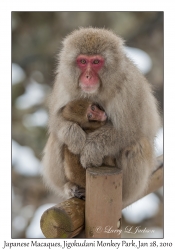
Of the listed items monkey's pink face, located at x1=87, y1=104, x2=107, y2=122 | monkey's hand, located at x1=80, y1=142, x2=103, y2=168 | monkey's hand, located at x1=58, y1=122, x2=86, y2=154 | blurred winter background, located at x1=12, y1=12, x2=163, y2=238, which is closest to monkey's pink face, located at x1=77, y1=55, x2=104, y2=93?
monkey's pink face, located at x1=87, y1=104, x2=107, y2=122

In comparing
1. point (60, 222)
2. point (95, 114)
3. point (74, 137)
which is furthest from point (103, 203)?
point (95, 114)

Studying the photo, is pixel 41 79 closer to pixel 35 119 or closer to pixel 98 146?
pixel 35 119

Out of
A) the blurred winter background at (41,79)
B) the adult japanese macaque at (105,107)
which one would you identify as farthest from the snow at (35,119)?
the adult japanese macaque at (105,107)

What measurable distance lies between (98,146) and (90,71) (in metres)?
0.72

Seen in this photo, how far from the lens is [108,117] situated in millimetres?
3656

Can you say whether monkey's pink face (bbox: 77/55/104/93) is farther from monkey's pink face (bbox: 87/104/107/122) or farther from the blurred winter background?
the blurred winter background

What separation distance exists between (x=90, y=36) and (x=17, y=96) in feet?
18.4

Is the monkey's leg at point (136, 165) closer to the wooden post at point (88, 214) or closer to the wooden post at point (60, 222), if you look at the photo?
the wooden post at point (88, 214)

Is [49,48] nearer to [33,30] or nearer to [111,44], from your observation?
[33,30]

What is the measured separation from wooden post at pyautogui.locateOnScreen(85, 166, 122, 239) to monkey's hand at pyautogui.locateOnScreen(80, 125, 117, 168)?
342mm

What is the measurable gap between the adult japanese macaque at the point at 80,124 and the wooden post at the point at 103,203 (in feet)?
1.48

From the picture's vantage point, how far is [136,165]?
12.3ft

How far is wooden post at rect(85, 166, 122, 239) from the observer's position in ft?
→ 10.1
